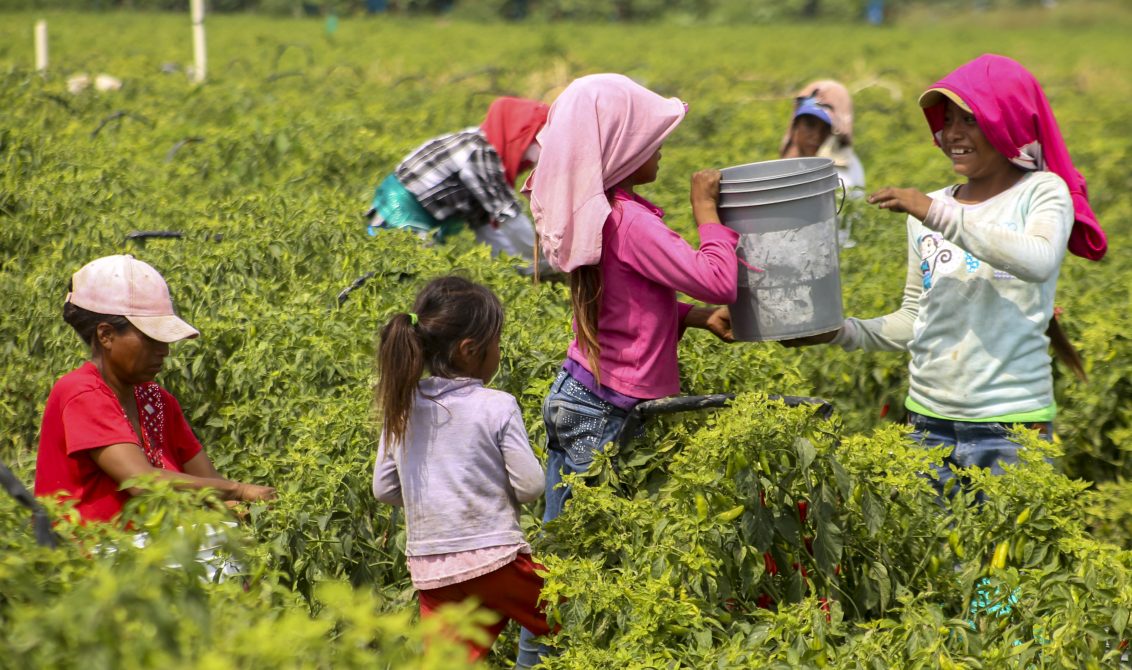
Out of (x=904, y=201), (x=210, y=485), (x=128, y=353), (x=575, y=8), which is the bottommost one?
(x=210, y=485)

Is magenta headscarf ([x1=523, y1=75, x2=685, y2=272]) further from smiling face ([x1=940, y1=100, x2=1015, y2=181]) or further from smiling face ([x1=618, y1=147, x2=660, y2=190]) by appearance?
smiling face ([x1=940, y1=100, x2=1015, y2=181])

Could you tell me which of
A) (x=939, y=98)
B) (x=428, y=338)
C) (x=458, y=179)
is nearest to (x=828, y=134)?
(x=458, y=179)

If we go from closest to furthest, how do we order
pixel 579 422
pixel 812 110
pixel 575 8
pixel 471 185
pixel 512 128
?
pixel 579 422 < pixel 471 185 < pixel 512 128 < pixel 812 110 < pixel 575 8

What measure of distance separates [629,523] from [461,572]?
391 millimetres

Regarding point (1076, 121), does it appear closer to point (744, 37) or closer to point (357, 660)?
point (357, 660)

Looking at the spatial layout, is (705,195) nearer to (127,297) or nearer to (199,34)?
(127,297)

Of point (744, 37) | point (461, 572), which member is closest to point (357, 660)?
point (461, 572)

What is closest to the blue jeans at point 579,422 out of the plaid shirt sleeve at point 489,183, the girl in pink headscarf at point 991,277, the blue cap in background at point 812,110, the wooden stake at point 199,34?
the girl in pink headscarf at point 991,277

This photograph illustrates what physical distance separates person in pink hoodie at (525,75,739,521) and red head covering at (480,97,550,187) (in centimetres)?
254

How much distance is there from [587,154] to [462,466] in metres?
0.75

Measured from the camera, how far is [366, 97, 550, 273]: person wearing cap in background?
17.5 ft

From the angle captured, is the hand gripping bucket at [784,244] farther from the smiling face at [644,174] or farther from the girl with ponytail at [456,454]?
the girl with ponytail at [456,454]

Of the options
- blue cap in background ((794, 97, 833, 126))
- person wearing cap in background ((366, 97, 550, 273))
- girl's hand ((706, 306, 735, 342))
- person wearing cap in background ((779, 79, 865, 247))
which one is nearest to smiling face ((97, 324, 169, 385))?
girl's hand ((706, 306, 735, 342))

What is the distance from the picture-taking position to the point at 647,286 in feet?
9.91
